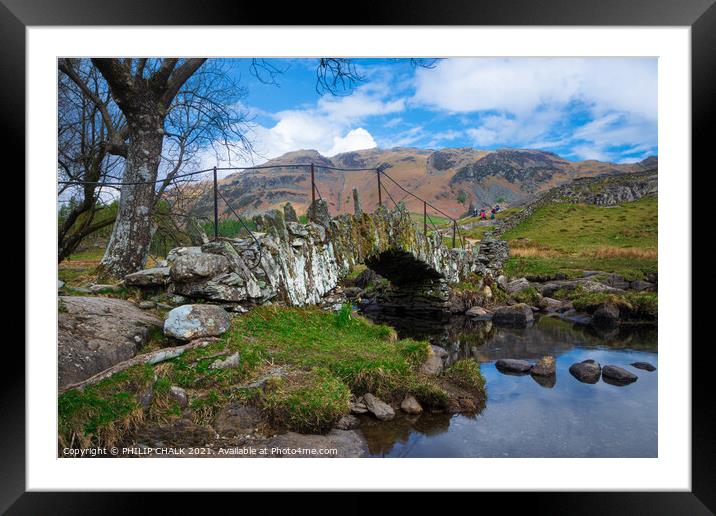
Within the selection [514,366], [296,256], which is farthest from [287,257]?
[514,366]

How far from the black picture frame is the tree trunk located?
13.8 feet

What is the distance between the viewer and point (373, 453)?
5.38 metres

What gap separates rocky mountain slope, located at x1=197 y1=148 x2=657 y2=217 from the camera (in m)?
10.1

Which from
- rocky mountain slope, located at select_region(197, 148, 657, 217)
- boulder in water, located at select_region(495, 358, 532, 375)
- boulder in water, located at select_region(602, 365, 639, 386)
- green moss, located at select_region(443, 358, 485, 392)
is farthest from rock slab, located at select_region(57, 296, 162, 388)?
boulder in water, located at select_region(602, 365, 639, 386)

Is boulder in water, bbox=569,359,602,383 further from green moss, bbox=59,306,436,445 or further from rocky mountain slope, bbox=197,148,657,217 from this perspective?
rocky mountain slope, bbox=197,148,657,217

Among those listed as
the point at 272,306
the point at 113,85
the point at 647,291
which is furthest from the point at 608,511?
the point at 647,291

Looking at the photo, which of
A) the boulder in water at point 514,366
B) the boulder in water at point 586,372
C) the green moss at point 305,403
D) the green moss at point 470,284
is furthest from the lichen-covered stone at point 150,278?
the green moss at point 470,284

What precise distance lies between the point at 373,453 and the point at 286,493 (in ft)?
4.63

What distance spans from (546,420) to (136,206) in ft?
28.5

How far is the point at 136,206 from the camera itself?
8641mm

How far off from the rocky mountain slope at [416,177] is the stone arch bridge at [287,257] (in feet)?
2.29

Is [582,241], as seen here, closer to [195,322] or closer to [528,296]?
[528,296]
